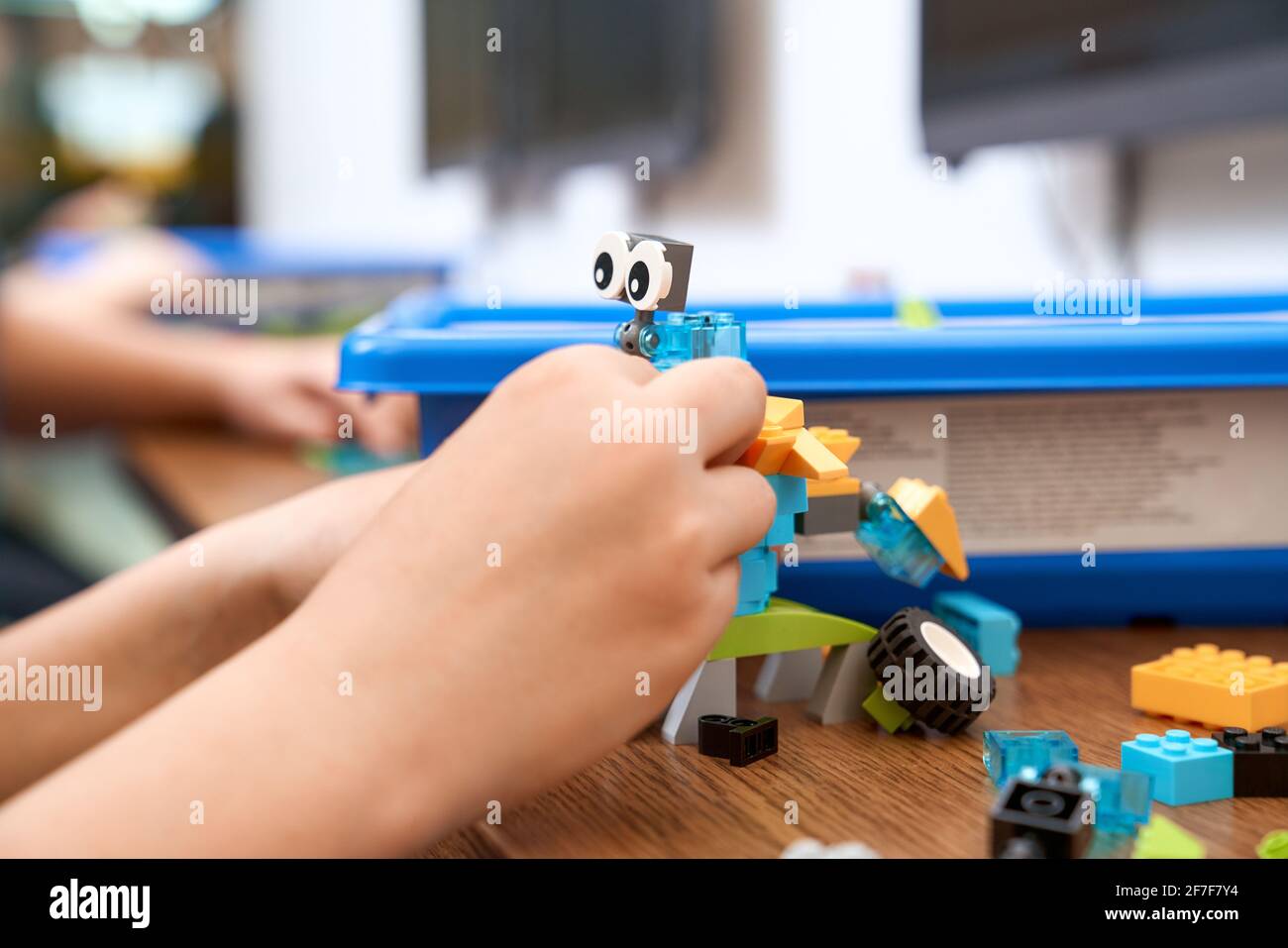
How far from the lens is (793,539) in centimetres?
43

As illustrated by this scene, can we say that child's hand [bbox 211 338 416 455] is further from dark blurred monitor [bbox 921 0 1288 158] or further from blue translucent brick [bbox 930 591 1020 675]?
blue translucent brick [bbox 930 591 1020 675]

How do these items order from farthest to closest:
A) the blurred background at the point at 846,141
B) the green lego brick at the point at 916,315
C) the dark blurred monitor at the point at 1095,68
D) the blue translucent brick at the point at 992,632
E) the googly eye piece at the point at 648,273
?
1. the blurred background at the point at 846,141
2. the dark blurred monitor at the point at 1095,68
3. the green lego brick at the point at 916,315
4. the blue translucent brick at the point at 992,632
5. the googly eye piece at the point at 648,273

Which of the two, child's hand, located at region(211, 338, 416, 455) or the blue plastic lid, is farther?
child's hand, located at region(211, 338, 416, 455)

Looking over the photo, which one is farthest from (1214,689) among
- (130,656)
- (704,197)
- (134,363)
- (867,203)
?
(134,363)

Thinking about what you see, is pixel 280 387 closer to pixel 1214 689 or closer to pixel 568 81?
pixel 568 81

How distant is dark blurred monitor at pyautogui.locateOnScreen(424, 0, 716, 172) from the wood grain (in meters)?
1.20

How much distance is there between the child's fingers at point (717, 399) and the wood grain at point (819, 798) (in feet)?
0.35

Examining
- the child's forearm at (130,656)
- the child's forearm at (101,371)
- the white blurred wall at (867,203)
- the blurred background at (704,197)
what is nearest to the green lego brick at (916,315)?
the blurred background at (704,197)

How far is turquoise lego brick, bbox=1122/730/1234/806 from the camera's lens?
0.38m

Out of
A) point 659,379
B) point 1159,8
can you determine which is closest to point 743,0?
point 1159,8

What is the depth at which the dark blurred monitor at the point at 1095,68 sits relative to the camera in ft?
2.65

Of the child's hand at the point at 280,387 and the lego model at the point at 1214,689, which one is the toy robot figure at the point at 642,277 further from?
the child's hand at the point at 280,387

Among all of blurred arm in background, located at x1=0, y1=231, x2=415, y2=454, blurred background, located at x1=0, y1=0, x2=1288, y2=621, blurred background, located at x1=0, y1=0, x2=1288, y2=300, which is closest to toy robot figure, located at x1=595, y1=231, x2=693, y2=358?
blurred background, located at x1=0, y1=0, x2=1288, y2=621

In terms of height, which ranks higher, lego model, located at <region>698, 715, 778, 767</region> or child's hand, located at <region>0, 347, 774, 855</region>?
child's hand, located at <region>0, 347, 774, 855</region>
